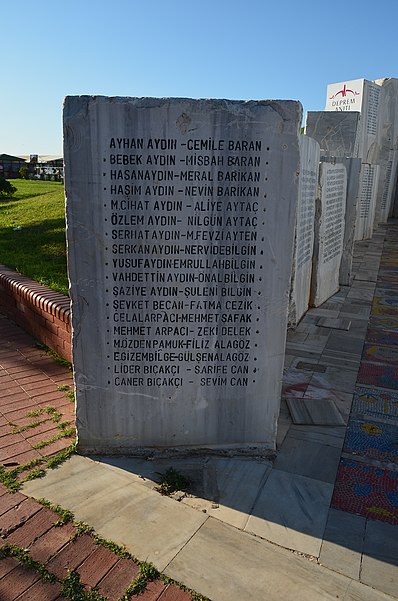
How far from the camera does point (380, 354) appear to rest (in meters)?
5.63

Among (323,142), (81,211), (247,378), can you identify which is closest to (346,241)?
(323,142)

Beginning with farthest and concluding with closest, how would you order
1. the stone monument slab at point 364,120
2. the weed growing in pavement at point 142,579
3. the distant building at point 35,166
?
1. the distant building at point 35,166
2. the stone monument slab at point 364,120
3. the weed growing in pavement at point 142,579

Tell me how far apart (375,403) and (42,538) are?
307cm

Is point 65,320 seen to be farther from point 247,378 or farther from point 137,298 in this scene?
point 247,378

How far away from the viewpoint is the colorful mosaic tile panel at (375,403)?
420cm

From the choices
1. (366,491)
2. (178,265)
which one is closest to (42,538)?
(178,265)

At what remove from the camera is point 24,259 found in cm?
782

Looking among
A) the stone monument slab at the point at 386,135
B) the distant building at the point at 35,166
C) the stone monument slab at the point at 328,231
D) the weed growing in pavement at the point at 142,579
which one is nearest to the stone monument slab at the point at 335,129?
the stone monument slab at the point at 328,231

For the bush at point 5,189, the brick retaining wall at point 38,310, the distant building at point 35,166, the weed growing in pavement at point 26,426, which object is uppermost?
the distant building at point 35,166

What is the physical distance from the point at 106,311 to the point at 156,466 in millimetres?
1118

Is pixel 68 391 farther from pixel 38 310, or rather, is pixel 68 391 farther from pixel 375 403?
pixel 375 403

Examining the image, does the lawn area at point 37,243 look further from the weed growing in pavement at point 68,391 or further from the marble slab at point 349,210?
the marble slab at point 349,210

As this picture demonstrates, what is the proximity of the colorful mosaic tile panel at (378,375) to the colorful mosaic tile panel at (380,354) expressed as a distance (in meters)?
0.16

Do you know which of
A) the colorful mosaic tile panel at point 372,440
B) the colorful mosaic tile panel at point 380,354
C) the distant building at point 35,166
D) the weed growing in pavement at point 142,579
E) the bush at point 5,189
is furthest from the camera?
the distant building at point 35,166
